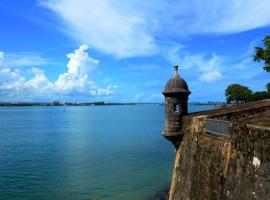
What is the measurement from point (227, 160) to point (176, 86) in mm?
7173

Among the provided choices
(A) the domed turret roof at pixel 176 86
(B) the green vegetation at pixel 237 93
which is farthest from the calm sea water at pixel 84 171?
(B) the green vegetation at pixel 237 93

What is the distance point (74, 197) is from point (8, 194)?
548 cm

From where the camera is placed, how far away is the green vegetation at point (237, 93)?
3772 inches

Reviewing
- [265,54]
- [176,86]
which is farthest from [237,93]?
[176,86]

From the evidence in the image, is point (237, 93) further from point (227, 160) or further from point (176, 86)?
point (227, 160)

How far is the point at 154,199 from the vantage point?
28.1 metres

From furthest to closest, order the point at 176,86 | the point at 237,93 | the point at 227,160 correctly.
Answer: the point at 237,93 < the point at 176,86 < the point at 227,160

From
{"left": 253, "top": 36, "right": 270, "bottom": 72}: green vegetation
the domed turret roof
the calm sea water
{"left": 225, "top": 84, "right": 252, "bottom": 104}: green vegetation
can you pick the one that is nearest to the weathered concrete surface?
the domed turret roof

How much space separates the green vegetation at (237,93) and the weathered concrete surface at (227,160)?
80.2 m

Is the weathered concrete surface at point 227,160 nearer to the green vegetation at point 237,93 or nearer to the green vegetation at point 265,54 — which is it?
the green vegetation at point 265,54

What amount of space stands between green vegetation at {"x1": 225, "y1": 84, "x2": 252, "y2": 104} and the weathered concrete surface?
263ft

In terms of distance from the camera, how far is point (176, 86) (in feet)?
63.2

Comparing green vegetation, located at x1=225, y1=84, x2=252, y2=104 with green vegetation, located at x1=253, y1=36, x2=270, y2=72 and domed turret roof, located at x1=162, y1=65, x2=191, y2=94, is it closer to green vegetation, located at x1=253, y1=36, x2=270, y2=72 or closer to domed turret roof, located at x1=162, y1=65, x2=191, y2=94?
green vegetation, located at x1=253, y1=36, x2=270, y2=72

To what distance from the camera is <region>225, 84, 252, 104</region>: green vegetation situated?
9582 cm
